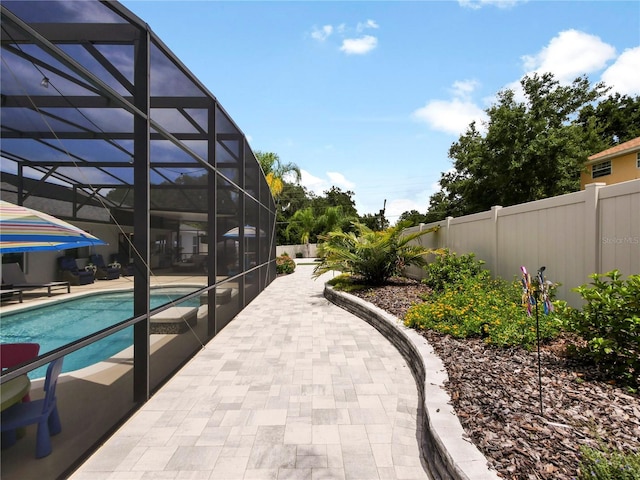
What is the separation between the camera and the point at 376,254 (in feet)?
29.3

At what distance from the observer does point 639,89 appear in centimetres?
2425

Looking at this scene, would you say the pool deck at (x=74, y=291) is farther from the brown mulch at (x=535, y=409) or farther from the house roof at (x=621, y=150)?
the house roof at (x=621, y=150)

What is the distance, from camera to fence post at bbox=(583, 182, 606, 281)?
4.08m


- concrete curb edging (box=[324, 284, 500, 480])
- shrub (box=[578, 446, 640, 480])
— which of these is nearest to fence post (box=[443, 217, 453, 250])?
concrete curb edging (box=[324, 284, 500, 480])

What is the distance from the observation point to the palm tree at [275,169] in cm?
2250

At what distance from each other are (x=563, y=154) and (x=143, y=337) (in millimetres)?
21643

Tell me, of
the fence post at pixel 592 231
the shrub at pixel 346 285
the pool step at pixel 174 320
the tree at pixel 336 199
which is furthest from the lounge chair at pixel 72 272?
the tree at pixel 336 199

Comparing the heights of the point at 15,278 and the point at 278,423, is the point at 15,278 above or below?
Result: above

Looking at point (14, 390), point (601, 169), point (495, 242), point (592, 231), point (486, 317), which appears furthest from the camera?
point (601, 169)

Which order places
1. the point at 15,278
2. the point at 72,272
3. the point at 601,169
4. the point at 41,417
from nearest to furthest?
the point at 15,278 < the point at 41,417 < the point at 72,272 < the point at 601,169

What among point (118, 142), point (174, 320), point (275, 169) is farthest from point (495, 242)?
point (275, 169)

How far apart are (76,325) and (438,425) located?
8.96 feet

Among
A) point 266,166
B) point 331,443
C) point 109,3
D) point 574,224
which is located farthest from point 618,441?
point 266,166

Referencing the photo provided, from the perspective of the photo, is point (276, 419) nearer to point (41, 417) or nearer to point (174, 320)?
point (41, 417)
